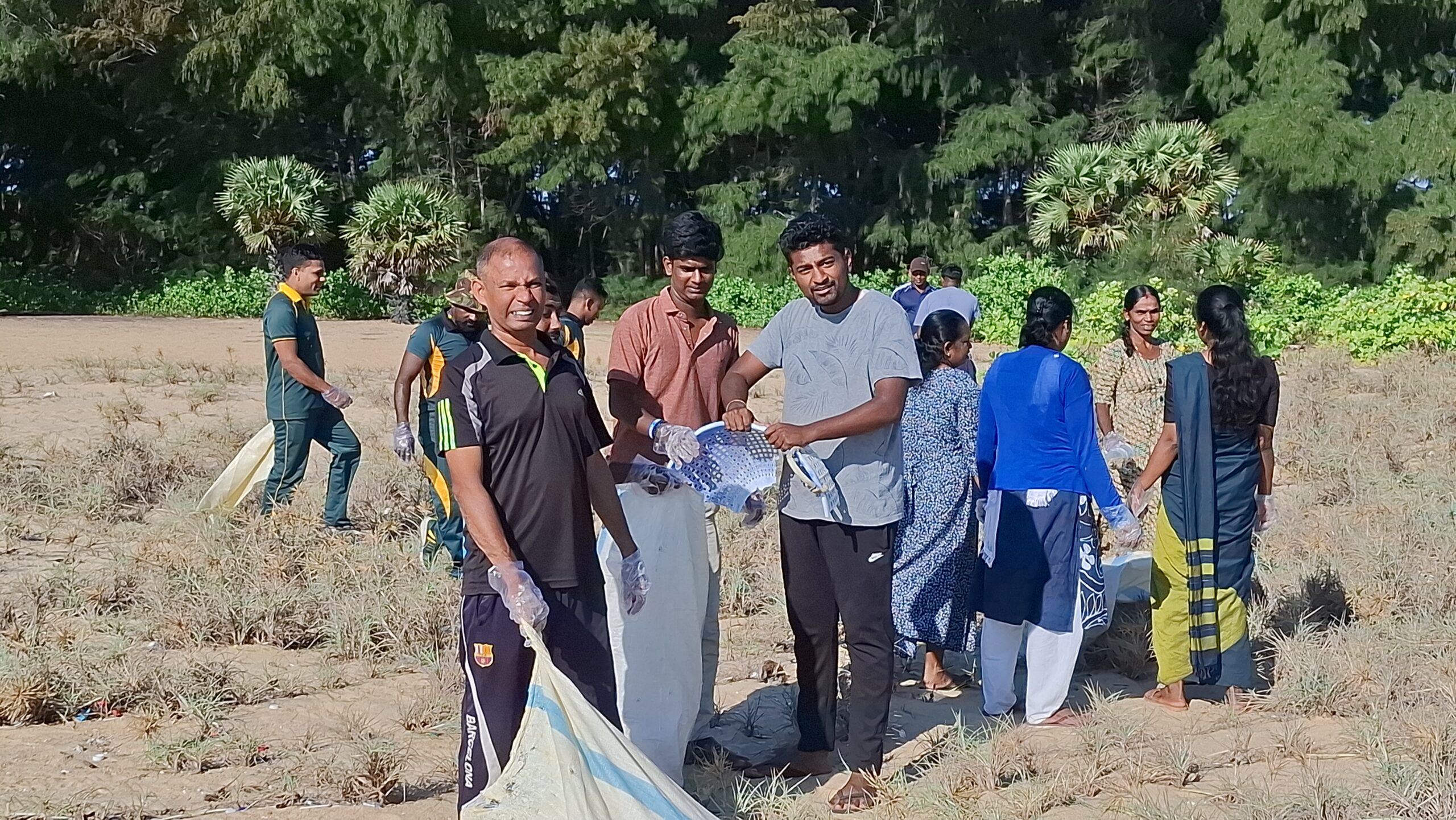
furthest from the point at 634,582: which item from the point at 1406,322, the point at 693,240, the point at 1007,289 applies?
the point at 1007,289

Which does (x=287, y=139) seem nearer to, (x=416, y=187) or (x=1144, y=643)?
(x=416, y=187)

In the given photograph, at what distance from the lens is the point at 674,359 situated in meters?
4.05

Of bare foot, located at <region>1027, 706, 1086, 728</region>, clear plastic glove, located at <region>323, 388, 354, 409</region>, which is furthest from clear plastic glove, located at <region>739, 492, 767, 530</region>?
clear plastic glove, located at <region>323, 388, 354, 409</region>

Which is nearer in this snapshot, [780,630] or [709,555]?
[709,555]

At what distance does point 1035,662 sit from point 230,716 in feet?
8.88

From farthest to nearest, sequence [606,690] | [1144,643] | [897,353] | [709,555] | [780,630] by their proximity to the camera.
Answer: [780,630], [1144,643], [709,555], [897,353], [606,690]

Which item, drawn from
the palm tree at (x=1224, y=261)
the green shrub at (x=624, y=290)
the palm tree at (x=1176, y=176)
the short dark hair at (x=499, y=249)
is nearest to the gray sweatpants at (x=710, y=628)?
the short dark hair at (x=499, y=249)

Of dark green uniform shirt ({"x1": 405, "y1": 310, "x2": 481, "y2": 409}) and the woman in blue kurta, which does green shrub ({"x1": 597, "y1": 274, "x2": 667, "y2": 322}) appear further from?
the woman in blue kurta

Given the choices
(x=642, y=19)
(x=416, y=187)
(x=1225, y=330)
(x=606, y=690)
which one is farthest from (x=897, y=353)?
(x=642, y=19)

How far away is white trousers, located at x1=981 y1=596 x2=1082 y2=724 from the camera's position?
15.5ft

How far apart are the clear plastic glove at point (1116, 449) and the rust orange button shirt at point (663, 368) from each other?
1863mm

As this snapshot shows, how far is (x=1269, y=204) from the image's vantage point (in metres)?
25.3

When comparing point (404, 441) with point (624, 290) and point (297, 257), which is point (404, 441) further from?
point (624, 290)

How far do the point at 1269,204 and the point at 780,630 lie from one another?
22.2 metres
